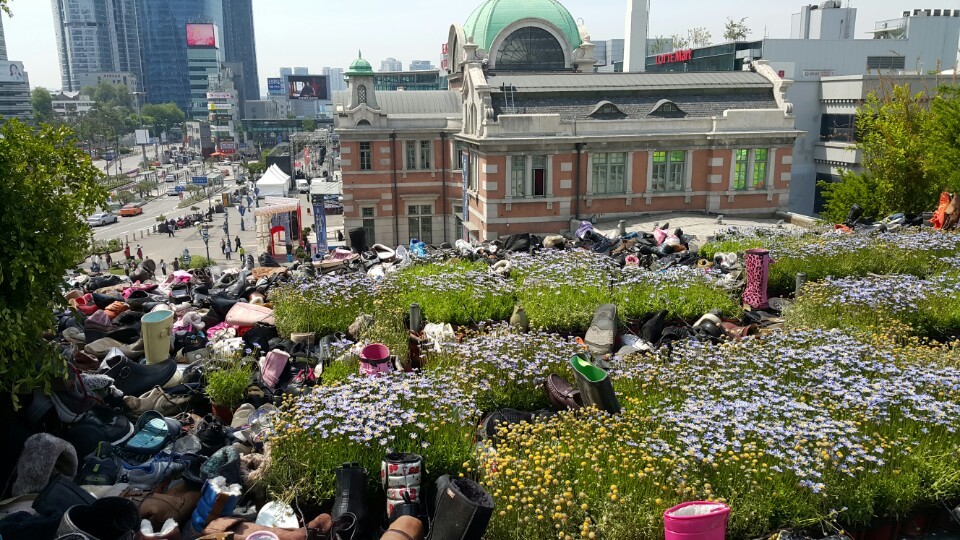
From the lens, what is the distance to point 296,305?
11.1 m

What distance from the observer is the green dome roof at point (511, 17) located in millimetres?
37625

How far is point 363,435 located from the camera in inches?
263

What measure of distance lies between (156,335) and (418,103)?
96.4 feet

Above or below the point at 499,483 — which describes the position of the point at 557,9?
above

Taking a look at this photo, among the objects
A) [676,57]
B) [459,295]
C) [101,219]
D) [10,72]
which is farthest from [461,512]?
[10,72]

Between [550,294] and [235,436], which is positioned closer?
[235,436]

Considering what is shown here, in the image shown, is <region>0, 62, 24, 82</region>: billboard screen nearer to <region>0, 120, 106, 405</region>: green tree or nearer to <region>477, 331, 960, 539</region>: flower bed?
<region>0, 120, 106, 405</region>: green tree

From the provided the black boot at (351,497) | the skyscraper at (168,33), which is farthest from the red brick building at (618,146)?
the skyscraper at (168,33)

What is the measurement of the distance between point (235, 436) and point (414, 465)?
2335mm

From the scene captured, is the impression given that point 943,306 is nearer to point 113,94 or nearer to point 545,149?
point 545,149

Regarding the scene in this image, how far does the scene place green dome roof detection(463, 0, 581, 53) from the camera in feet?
123

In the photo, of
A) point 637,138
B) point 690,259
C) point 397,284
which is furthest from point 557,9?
point 397,284

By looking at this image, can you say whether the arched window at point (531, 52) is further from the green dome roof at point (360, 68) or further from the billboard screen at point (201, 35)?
the billboard screen at point (201, 35)

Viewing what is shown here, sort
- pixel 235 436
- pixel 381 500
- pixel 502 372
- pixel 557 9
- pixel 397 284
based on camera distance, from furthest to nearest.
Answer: pixel 557 9, pixel 397 284, pixel 502 372, pixel 235 436, pixel 381 500
